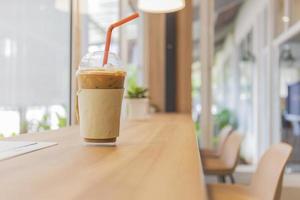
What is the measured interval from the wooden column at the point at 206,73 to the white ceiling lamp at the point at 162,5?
97 centimetres

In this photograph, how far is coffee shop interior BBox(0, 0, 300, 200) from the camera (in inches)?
23.7

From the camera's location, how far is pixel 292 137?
12.9ft

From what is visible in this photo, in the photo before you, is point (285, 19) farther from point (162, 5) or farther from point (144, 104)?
point (144, 104)

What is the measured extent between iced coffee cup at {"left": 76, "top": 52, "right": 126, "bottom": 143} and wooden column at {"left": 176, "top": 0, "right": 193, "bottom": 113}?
2.67m

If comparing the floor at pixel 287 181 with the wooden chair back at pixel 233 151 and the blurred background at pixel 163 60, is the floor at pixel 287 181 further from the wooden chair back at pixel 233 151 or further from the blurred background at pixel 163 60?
the wooden chair back at pixel 233 151

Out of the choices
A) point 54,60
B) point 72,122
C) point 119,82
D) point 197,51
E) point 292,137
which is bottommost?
point 292,137

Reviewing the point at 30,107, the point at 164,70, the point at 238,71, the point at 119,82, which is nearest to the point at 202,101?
the point at 164,70

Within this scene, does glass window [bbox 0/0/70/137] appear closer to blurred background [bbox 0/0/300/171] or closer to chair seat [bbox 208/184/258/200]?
blurred background [bbox 0/0/300/171]

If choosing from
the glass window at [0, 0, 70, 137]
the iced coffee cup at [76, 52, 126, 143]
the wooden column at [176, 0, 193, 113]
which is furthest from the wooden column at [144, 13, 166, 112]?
the iced coffee cup at [76, 52, 126, 143]

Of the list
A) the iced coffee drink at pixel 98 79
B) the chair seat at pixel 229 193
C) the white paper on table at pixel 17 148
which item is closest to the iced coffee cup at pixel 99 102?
the iced coffee drink at pixel 98 79

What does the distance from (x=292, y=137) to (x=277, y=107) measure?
1.29 feet

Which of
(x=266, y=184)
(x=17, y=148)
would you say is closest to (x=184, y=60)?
(x=266, y=184)

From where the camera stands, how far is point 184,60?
3631 millimetres

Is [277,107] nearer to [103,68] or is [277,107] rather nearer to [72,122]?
[72,122]
